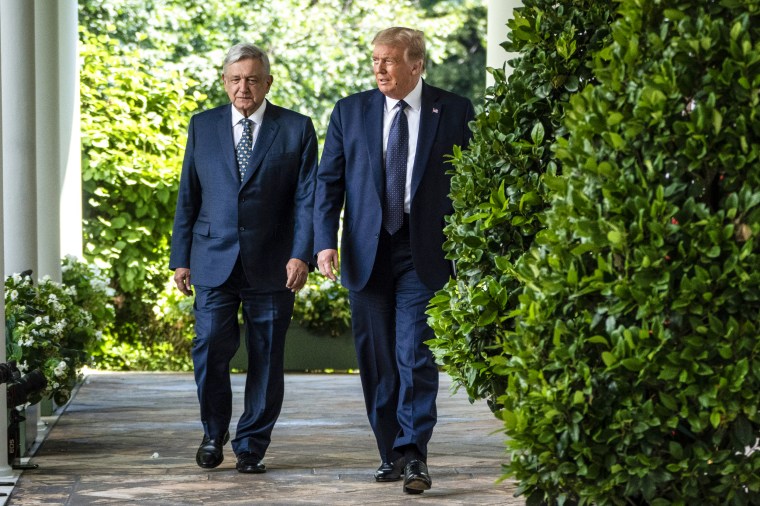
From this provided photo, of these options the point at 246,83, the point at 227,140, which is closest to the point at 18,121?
the point at 227,140

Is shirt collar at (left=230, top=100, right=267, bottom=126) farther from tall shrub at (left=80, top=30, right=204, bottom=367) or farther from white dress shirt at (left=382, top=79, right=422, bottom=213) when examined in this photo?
tall shrub at (left=80, top=30, right=204, bottom=367)

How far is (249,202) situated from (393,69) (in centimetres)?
95

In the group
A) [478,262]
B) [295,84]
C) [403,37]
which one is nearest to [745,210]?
[478,262]

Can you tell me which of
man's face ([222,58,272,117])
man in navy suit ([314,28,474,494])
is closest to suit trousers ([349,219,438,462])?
man in navy suit ([314,28,474,494])

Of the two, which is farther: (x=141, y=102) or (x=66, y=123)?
(x=141, y=102)

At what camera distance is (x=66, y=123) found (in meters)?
9.96

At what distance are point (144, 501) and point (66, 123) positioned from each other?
17.9 ft

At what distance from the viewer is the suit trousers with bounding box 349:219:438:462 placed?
5.34 m

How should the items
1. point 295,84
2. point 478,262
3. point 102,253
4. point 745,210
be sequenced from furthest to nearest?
point 295,84 < point 102,253 < point 478,262 < point 745,210

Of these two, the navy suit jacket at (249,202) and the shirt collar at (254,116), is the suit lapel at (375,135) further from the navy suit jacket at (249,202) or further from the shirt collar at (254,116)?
the shirt collar at (254,116)

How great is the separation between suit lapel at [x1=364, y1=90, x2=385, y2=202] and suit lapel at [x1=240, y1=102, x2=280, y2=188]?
564 mm

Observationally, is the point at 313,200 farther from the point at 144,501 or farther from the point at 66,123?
the point at 66,123

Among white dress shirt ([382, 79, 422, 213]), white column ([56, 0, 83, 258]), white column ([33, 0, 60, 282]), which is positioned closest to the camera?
white dress shirt ([382, 79, 422, 213])

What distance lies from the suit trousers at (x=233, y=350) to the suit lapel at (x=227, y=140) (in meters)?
0.44
